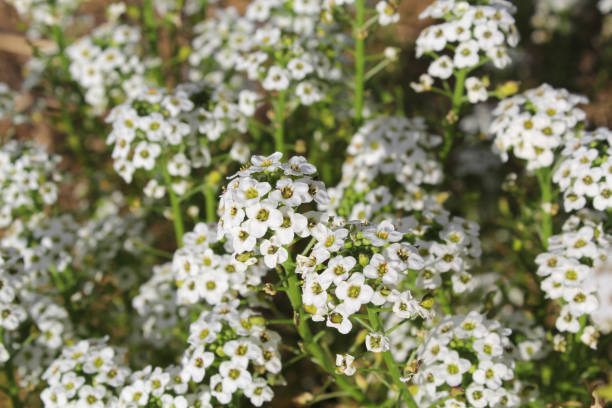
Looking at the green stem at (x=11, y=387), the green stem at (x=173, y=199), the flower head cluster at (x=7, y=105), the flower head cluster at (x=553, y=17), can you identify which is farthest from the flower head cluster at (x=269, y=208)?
the flower head cluster at (x=553, y=17)

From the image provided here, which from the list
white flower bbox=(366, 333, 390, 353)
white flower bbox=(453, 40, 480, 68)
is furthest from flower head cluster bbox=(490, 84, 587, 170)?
white flower bbox=(366, 333, 390, 353)

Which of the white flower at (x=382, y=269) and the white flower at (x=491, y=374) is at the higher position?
the white flower at (x=382, y=269)

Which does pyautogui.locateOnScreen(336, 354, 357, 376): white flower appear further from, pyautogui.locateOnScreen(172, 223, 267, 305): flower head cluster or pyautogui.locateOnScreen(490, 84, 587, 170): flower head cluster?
pyautogui.locateOnScreen(490, 84, 587, 170): flower head cluster

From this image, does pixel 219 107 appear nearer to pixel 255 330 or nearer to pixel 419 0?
pixel 255 330

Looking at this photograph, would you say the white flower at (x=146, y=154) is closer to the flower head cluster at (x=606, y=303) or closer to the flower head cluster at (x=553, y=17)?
the flower head cluster at (x=606, y=303)

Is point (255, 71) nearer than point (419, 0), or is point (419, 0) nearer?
point (255, 71)

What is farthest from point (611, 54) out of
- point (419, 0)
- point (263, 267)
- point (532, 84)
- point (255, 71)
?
point (263, 267)
